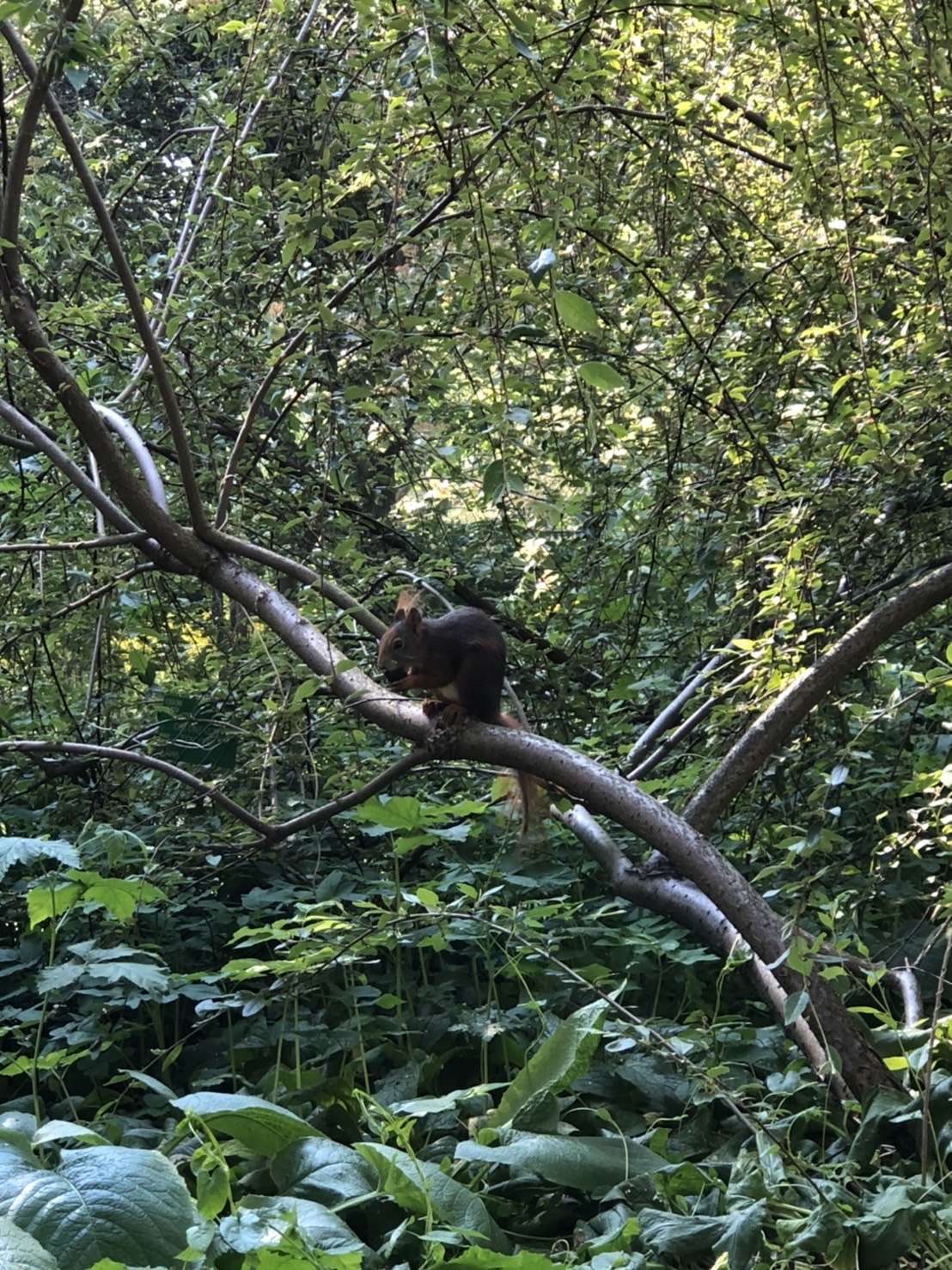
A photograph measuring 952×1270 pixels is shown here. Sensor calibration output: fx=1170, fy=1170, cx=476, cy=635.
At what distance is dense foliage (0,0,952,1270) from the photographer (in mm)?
1811

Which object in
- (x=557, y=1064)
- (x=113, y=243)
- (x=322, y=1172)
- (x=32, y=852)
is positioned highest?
(x=113, y=243)

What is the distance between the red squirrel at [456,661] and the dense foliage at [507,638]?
0.18m

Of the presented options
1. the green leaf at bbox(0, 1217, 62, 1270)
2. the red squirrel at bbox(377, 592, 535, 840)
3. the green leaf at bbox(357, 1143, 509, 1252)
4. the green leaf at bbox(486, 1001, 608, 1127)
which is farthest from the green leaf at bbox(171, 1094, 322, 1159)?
the red squirrel at bbox(377, 592, 535, 840)

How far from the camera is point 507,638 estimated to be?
389 centimetres

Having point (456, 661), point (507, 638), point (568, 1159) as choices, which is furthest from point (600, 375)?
point (507, 638)

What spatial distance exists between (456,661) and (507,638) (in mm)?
683

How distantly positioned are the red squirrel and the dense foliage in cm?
18

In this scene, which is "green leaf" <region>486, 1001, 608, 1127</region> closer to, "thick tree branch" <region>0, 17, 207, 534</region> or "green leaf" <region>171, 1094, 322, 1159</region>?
"green leaf" <region>171, 1094, 322, 1159</region>

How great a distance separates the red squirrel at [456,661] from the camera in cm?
314

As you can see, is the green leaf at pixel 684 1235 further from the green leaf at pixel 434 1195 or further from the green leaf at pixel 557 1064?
the green leaf at pixel 557 1064

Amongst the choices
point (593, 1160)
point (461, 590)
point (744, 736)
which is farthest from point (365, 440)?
point (593, 1160)

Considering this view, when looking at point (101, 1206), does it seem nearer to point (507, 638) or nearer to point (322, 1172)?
point (322, 1172)

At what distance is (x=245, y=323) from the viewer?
12.9ft

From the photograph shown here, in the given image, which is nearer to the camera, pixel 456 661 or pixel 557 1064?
pixel 557 1064
